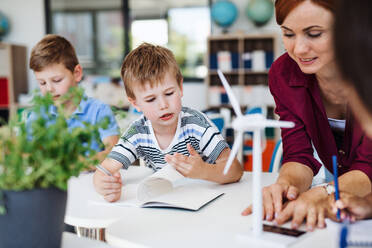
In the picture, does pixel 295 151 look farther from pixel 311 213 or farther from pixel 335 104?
pixel 311 213

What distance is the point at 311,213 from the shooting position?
89cm

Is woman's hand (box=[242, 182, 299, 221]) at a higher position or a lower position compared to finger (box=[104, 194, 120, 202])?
higher

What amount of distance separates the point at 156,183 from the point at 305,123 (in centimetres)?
53

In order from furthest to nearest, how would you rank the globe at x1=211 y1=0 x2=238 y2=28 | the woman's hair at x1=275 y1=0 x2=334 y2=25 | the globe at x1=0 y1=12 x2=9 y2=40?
the globe at x1=0 y1=12 x2=9 y2=40
the globe at x1=211 y1=0 x2=238 y2=28
the woman's hair at x1=275 y1=0 x2=334 y2=25

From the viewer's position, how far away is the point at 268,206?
952 millimetres

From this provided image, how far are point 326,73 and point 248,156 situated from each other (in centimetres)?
293

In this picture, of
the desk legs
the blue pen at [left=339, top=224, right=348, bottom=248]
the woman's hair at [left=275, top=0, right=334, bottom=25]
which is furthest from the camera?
the desk legs

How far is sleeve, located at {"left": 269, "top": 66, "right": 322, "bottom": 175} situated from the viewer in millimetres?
1278

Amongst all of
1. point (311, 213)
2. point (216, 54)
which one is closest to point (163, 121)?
point (311, 213)

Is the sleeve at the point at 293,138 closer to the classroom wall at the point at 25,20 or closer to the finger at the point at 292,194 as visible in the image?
the finger at the point at 292,194

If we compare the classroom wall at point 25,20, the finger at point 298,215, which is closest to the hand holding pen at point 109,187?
the finger at point 298,215

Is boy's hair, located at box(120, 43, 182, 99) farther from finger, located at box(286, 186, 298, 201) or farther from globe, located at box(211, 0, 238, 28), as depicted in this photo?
Result: globe, located at box(211, 0, 238, 28)

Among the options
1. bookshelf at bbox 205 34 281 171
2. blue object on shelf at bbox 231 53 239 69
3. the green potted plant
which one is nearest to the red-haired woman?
the green potted plant

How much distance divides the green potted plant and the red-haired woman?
0.46 metres
